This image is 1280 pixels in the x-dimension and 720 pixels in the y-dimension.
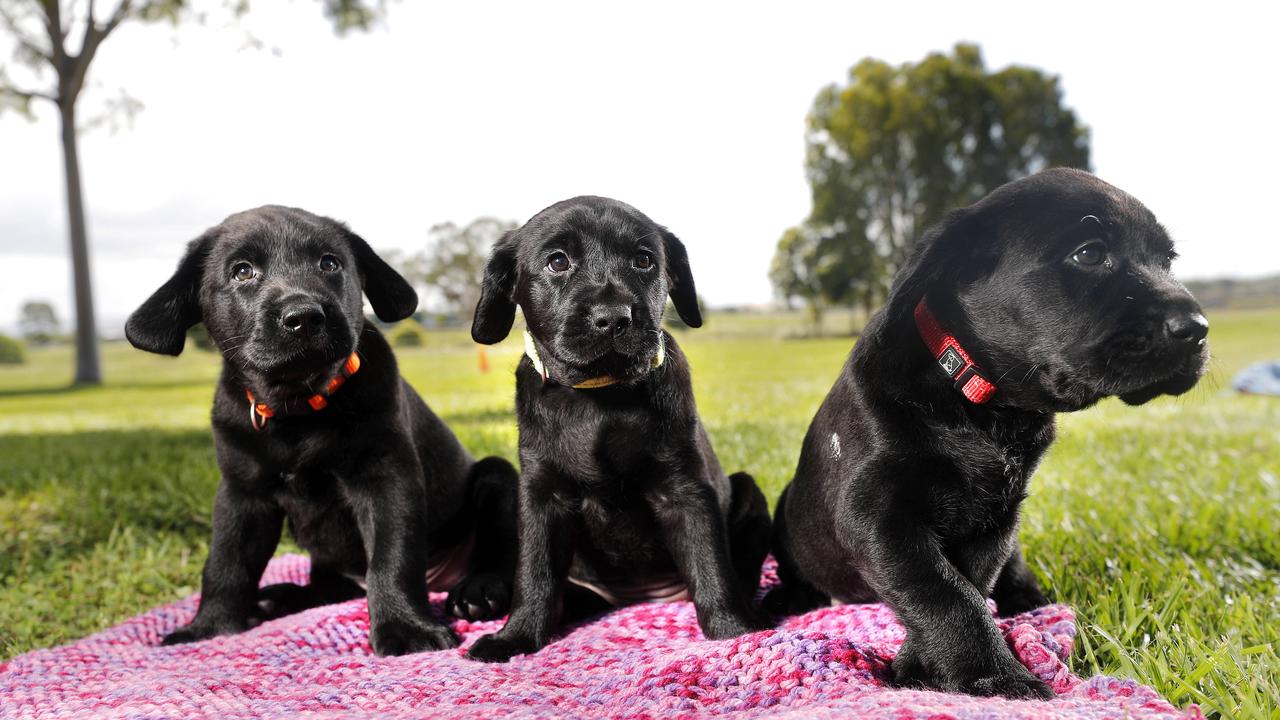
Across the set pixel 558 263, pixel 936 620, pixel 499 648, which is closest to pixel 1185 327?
pixel 936 620

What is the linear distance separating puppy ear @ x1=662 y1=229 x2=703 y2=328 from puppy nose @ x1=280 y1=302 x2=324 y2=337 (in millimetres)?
1204

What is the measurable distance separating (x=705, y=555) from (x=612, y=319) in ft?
2.84

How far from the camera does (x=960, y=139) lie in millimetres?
32219

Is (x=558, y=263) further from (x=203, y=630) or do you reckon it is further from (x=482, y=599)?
(x=203, y=630)

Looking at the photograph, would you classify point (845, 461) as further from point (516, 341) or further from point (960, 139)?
point (960, 139)

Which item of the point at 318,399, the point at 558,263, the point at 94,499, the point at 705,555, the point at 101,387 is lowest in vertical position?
the point at 101,387

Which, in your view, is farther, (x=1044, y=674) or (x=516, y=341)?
(x=516, y=341)

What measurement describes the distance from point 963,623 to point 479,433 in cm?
479

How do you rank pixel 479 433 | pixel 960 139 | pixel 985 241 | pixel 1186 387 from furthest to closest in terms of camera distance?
pixel 960 139 < pixel 479 433 < pixel 985 241 < pixel 1186 387

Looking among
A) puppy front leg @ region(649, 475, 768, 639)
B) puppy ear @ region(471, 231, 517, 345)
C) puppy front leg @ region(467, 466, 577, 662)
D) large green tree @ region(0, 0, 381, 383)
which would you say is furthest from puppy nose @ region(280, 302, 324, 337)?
large green tree @ region(0, 0, 381, 383)

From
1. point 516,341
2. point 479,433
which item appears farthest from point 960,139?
point 516,341

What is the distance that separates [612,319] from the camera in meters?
2.64

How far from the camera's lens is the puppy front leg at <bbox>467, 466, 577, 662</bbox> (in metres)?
2.96

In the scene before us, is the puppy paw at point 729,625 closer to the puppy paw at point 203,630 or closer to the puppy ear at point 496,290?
the puppy ear at point 496,290
